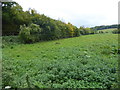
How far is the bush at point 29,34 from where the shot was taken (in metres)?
12.0

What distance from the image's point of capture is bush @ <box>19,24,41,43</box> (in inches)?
474

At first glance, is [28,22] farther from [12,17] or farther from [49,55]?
[49,55]

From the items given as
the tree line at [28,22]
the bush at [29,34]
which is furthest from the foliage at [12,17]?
the bush at [29,34]

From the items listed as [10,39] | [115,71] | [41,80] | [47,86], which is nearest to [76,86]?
[47,86]

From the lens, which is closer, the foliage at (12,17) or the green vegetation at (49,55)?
the green vegetation at (49,55)

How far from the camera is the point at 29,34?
481 inches

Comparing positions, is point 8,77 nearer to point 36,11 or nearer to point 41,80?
point 41,80

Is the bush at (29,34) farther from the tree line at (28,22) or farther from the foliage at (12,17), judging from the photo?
the foliage at (12,17)

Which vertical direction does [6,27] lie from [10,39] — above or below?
above

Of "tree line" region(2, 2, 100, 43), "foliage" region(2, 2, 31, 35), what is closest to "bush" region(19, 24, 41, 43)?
"tree line" region(2, 2, 100, 43)

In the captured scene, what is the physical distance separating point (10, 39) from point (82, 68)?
11152mm

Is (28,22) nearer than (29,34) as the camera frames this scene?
No

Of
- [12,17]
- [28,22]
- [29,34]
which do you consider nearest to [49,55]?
[29,34]

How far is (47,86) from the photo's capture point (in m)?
2.69
